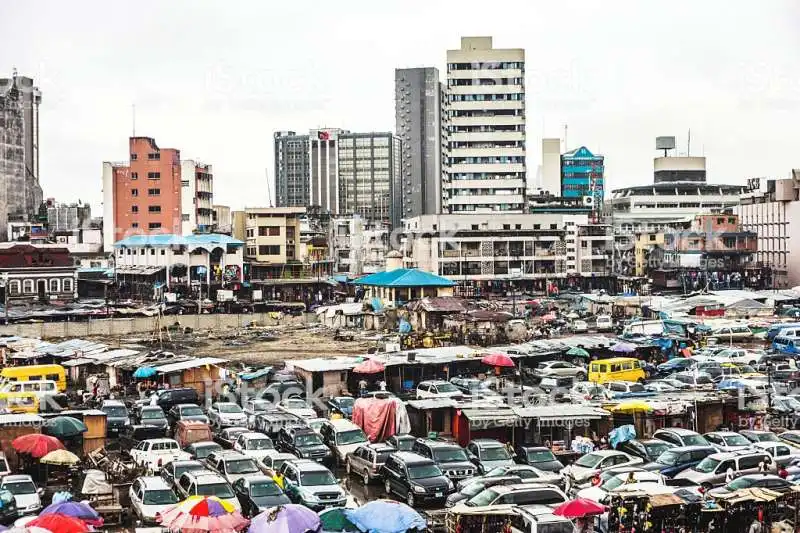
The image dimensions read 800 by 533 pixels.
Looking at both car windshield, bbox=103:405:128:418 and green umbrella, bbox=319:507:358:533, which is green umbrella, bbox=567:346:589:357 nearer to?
car windshield, bbox=103:405:128:418

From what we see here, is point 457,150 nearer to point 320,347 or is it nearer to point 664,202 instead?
point 664,202

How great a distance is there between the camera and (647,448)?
58.4 ft

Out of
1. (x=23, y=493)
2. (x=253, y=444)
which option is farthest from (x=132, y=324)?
(x=23, y=493)

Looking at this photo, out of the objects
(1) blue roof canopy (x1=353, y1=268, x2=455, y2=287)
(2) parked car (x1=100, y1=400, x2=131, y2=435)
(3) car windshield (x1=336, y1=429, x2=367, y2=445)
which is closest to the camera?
(3) car windshield (x1=336, y1=429, x2=367, y2=445)

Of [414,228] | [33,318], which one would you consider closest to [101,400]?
[33,318]

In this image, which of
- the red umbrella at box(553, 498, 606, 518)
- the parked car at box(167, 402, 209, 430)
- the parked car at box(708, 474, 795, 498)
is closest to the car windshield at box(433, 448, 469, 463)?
the red umbrella at box(553, 498, 606, 518)

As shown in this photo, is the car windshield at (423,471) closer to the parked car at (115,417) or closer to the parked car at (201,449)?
the parked car at (201,449)

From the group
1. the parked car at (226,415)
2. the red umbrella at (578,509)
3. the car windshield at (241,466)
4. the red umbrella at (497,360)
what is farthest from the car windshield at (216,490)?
the red umbrella at (497,360)

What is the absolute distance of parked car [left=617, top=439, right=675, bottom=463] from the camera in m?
17.6

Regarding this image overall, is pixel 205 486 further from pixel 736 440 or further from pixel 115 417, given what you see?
pixel 736 440

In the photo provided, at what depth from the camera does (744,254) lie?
216 feet

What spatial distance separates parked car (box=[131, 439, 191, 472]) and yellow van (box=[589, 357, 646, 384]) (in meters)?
12.6

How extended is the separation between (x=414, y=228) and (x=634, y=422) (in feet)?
172

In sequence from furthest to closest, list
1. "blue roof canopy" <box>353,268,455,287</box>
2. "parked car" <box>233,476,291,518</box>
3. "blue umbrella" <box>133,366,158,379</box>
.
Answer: "blue roof canopy" <box>353,268,455,287</box>, "blue umbrella" <box>133,366,158,379</box>, "parked car" <box>233,476,291,518</box>
